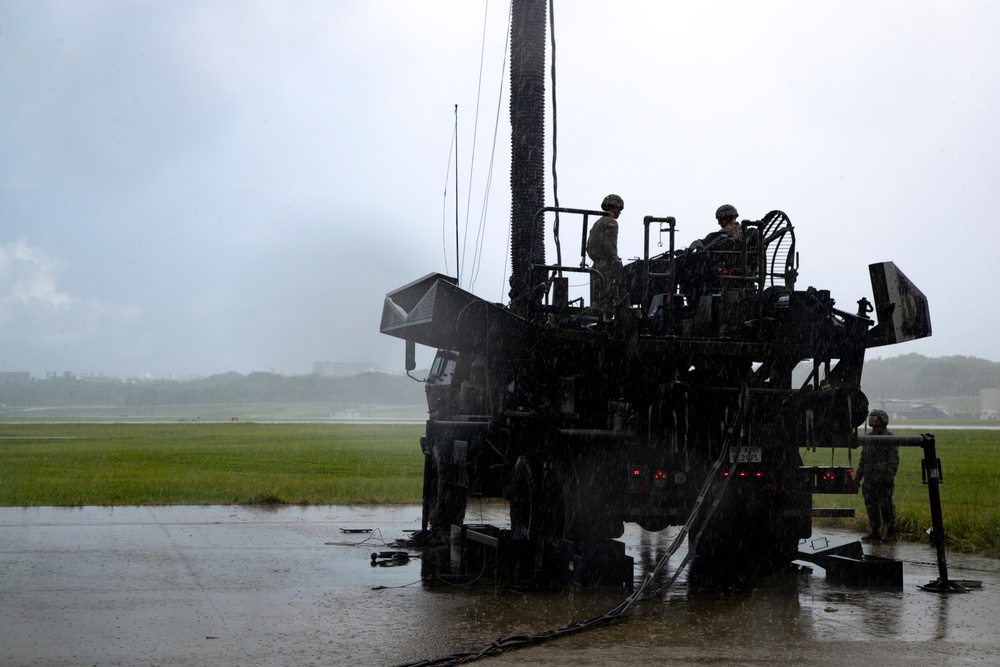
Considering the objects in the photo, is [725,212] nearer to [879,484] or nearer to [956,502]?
[879,484]

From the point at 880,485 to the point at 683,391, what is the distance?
5170 millimetres

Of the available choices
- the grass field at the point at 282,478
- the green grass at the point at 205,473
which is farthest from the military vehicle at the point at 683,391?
the green grass at the point at 205,473

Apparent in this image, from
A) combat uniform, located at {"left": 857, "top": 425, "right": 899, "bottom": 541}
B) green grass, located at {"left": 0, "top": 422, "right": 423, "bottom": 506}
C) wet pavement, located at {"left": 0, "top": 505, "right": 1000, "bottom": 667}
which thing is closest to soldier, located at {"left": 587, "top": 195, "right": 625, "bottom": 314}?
wet pavement, located at {"left": 0, "top": 505, "right": 1000, "bottom": 667}

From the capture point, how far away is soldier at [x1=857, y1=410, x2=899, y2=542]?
1339cm

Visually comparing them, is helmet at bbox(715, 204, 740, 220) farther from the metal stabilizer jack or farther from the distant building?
the distant building

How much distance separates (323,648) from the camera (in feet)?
22.8

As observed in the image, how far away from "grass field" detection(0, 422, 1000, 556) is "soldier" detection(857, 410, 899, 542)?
0.43m

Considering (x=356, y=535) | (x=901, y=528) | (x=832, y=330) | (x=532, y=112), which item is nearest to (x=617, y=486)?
(x=832, y=330)

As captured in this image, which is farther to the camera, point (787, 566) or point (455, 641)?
point (787, 566)

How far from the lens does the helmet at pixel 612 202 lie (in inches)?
446

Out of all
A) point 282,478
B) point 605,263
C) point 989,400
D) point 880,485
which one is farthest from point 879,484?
point 989,400

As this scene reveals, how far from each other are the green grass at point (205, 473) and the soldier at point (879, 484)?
27.5 feet

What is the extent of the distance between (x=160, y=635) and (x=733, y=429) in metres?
5.01

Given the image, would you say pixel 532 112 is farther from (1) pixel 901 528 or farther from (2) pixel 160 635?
(2) pixel 160 635
